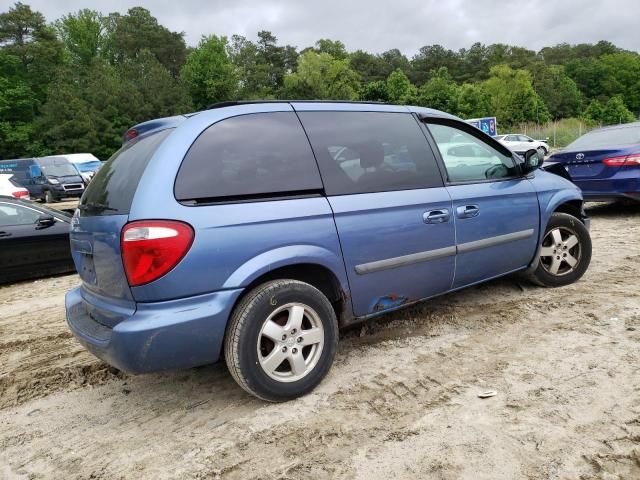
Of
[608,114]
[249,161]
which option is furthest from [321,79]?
[249,161]

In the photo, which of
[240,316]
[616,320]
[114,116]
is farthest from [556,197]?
[114,116]

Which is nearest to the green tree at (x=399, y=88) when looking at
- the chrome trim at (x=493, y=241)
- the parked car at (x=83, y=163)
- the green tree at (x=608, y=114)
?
the green tree at (x=608, y=114)

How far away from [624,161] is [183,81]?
69153 mm

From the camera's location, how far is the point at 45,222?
7086 millimetres

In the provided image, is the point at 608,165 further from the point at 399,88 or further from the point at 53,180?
the point at 399,88

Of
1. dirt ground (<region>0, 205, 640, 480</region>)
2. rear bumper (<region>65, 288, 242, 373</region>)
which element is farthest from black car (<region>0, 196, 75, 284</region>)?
rear bumper (<region>65, 288, 242, 373</region>)

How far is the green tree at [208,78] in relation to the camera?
66.4 metres

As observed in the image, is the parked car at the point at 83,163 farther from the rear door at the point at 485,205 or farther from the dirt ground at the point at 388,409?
the rear door at the point at 485,205

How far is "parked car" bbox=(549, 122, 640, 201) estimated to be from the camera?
7391 mm

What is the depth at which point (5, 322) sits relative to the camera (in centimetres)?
510

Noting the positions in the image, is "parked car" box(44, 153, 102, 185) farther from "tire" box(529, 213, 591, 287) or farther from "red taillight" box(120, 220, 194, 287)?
"red taillight" box(120, 220, 194, 287)

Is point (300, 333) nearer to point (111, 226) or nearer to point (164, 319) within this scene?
point (164, 319)

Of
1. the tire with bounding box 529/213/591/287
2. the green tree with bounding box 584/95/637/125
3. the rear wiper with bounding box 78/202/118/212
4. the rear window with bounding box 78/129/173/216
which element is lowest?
the tire with bounding box 529/213/591/287

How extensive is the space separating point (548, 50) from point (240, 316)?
5062 inches
